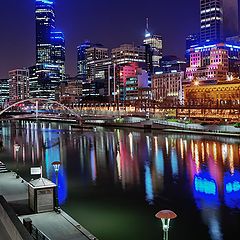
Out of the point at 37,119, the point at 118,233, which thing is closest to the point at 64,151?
the point at 118,233

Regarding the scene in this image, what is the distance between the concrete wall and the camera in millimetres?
10023

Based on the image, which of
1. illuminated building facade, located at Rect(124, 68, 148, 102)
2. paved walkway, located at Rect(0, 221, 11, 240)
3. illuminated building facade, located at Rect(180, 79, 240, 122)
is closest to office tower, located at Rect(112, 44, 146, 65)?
illuminated building facade, located at Rect(124, 68, 148, 102)

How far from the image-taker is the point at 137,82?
495 feet

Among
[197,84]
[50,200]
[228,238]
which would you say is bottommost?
[228,238]

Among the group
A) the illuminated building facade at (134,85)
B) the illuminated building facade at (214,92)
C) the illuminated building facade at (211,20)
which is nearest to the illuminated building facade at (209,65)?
the illuminated building facade at (214,92)

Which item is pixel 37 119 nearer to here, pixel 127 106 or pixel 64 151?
pixel 127 106

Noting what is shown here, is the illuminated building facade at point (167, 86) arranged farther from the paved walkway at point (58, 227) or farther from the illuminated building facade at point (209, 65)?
the paved walkway at point (58, 227)

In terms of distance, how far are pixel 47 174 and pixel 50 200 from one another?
48.0 feet

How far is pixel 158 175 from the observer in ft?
95.3

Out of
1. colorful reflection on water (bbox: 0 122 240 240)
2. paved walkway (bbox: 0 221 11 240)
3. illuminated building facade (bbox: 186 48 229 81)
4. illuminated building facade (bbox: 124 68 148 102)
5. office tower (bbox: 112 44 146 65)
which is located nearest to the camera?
paved walkway (bbox: 0 221 11 240)

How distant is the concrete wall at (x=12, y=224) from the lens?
395 inches

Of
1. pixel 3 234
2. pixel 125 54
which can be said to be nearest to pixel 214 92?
pixel 125 54

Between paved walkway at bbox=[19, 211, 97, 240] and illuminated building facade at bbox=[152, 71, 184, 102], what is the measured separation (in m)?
129

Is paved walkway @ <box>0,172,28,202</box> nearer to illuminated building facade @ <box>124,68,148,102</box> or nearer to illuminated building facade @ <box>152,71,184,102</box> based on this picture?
illuminated building facade @ <box>152,71,184,102</box>
